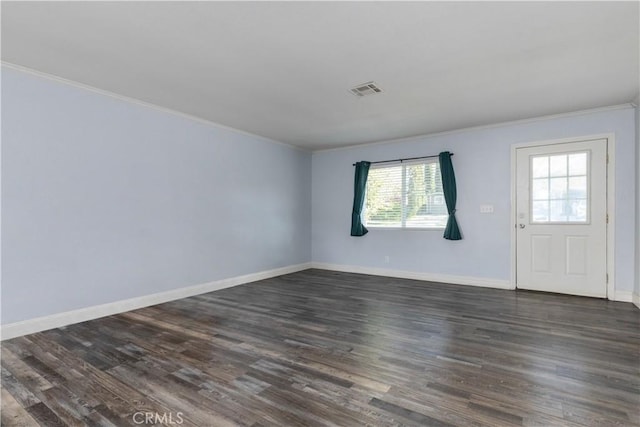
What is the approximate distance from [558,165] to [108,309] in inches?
246

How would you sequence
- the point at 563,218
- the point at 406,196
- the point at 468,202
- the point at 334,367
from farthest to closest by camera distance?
the point at 406,196 → the point at 468,202 → the point at 563,218 → the point at 334,367

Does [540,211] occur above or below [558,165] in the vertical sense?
below

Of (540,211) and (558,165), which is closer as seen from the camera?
(558,165)

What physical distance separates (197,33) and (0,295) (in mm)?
2988

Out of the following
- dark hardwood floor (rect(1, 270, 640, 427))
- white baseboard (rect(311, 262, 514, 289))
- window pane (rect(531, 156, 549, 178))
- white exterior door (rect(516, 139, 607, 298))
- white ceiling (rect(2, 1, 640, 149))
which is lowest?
dark hardwood floor (rect(1, 270, 640, 427))

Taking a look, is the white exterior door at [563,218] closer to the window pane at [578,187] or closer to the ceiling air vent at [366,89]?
the window pane at [578,187]

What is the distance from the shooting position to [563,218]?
468 centimetres

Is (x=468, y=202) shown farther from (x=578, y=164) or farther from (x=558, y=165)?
(x=578, y=164)

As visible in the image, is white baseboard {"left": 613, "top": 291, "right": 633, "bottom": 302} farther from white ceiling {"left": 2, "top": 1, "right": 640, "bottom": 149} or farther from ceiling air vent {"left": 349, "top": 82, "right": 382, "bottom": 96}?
ceiling air vent {"left": 349, "top": 82, "right": 382, "bottom": 96}

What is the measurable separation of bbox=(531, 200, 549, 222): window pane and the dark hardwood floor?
131 centimetres

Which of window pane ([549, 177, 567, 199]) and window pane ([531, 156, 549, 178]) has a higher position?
window pane ([531, 156, 549, 178])

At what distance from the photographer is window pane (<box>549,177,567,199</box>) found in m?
4.68

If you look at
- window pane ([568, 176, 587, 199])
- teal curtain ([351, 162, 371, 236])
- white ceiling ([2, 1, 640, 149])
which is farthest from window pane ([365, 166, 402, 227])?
window pane ([568, 176, 587, 199])

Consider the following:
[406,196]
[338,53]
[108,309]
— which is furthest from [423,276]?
[108,309]
